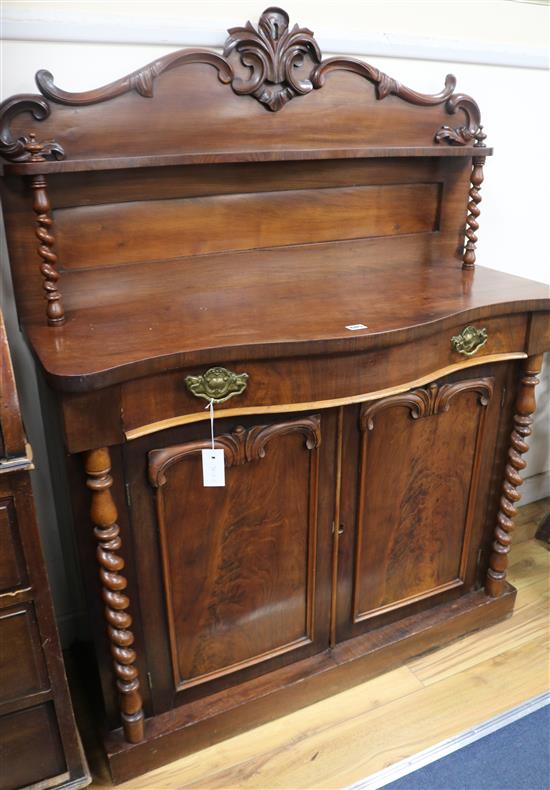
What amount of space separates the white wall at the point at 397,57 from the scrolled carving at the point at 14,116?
10 cm

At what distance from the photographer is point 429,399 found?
138 centimetres

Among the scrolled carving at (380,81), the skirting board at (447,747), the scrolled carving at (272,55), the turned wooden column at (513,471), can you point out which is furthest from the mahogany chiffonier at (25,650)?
the turned wooden column at (513,471)

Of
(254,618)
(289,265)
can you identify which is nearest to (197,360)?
(289,265)

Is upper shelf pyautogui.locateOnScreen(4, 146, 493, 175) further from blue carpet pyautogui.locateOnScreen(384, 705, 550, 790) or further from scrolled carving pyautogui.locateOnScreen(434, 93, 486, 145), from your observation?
blue carpet pyautogui.locateOnScreen(384, 705, 550, 790)

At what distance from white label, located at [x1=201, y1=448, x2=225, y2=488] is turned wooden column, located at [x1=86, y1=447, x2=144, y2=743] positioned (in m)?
0.17

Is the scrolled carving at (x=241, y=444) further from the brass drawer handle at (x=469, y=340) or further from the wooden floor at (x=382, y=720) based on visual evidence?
the wooden floor at (x=382, y=720)

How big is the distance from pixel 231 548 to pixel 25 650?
42 cm

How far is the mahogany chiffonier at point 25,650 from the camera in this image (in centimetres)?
95

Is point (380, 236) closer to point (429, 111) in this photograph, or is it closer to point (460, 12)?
point (429, 111)

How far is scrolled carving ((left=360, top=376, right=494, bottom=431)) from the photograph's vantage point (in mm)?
1313

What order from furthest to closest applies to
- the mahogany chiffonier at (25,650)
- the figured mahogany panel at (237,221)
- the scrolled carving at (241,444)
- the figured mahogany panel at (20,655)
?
the figured mahogany panel at (237,221) → the scrolled carving at (241,444) → the figured mahogany panel at (20,655) → the mahogany chiffonier at (25,650)

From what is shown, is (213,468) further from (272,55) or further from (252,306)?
(272,55)

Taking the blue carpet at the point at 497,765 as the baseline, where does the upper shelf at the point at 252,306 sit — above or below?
above

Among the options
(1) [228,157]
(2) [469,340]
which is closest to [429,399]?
(2) [469,340]
